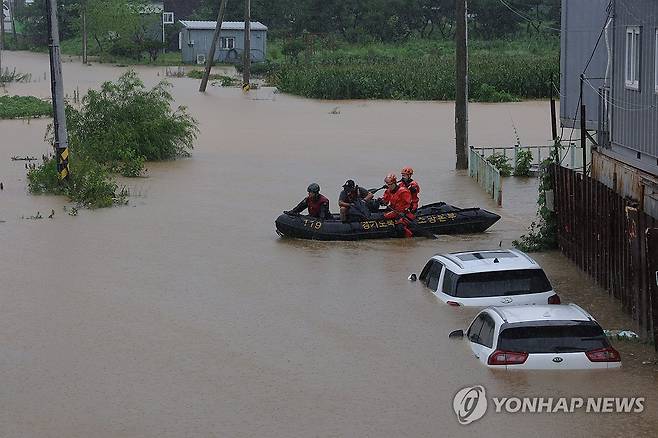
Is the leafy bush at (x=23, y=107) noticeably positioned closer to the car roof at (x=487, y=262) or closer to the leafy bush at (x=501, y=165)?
the leafy bush at (x=501, y=165)

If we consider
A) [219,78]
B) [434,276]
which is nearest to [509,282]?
[434,276]

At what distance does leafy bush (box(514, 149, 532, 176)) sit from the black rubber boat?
8562mm

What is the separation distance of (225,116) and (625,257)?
35.9 m

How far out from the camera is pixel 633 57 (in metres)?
20.5

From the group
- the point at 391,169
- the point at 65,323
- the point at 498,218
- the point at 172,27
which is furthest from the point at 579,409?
the point at 172,27

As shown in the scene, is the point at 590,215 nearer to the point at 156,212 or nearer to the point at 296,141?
the point at 156,212

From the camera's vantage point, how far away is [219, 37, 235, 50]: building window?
283ft

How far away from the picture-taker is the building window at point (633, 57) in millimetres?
20188

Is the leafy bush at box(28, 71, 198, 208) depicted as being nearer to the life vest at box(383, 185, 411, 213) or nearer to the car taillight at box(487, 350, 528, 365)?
the life vest at box(383, 185, 411, 213)

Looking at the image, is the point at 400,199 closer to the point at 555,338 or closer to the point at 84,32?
the point at 555,338

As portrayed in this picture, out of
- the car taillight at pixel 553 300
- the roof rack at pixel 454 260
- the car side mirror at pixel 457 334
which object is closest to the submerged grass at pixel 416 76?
the roof rack at pixel 454 260

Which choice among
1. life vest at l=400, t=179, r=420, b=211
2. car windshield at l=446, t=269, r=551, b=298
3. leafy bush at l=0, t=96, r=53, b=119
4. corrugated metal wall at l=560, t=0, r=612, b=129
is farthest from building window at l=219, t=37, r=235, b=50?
car windshield at l=446, t=269, r=551, b=298

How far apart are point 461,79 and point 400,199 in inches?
426

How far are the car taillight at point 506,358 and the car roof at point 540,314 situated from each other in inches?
14.8
